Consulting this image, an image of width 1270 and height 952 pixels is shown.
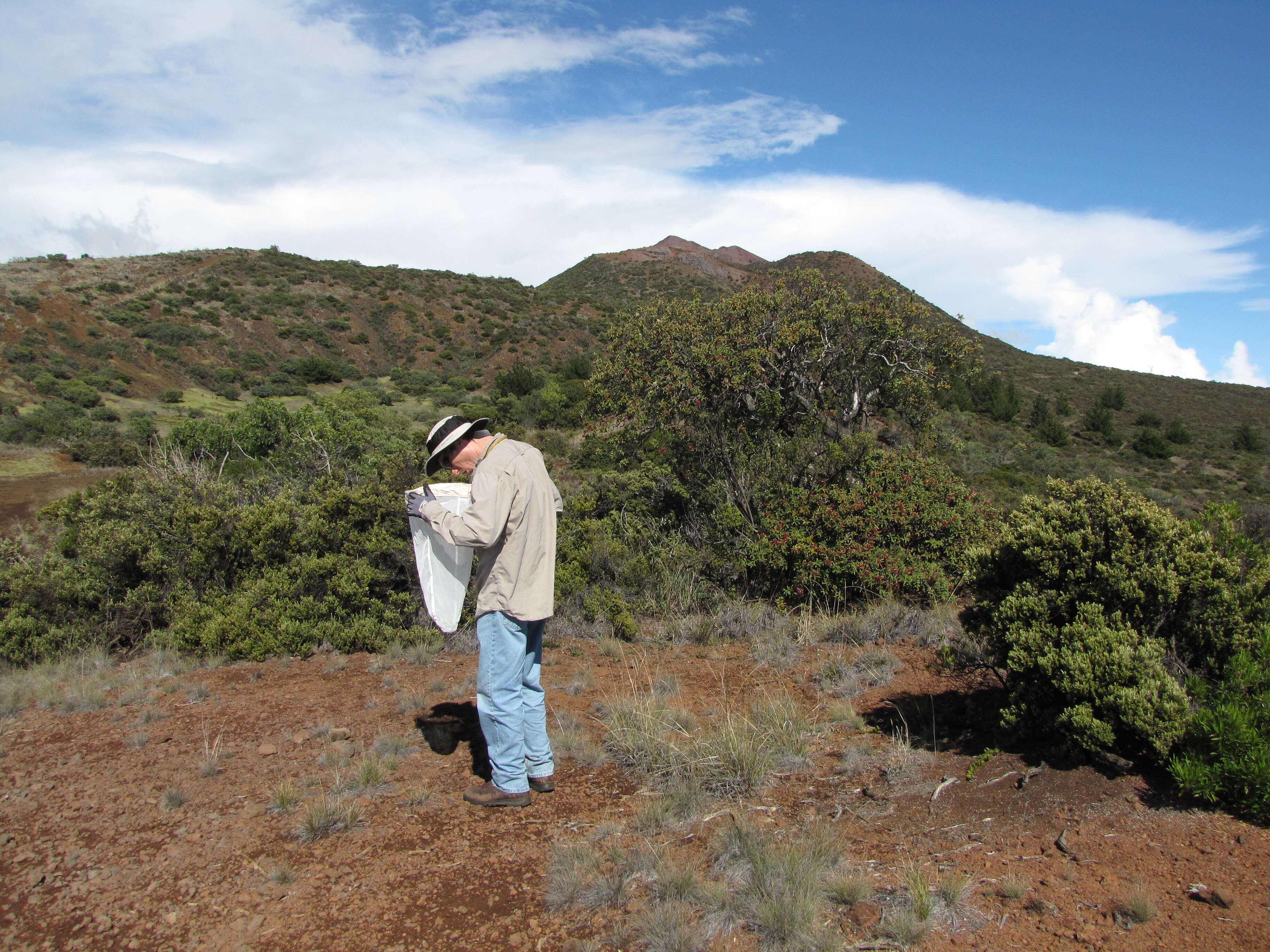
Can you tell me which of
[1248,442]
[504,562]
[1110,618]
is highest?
[1248,442]

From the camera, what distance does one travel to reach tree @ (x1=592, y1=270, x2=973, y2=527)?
901 cm

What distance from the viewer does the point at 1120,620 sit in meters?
3.49

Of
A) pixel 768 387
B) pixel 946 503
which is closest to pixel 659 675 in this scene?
pixel 946 503

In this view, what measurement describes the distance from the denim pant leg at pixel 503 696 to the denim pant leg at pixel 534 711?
0.11 ft

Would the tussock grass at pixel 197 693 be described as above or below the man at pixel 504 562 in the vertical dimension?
below

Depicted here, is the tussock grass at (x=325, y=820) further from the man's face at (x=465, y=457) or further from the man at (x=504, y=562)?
the man's face at (x=465, y=457)

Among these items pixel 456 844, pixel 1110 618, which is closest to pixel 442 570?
pixel 456 844

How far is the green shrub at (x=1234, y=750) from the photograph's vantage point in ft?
9.06

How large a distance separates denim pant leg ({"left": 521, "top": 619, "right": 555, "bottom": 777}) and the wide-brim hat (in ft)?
2.77

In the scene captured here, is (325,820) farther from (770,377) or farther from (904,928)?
(770,377)

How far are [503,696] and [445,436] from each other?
46.7 inches

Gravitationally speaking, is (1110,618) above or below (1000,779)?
above

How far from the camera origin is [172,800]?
11.5 feet

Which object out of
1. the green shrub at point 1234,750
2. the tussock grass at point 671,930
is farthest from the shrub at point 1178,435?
the tussock grass at point 671,930
